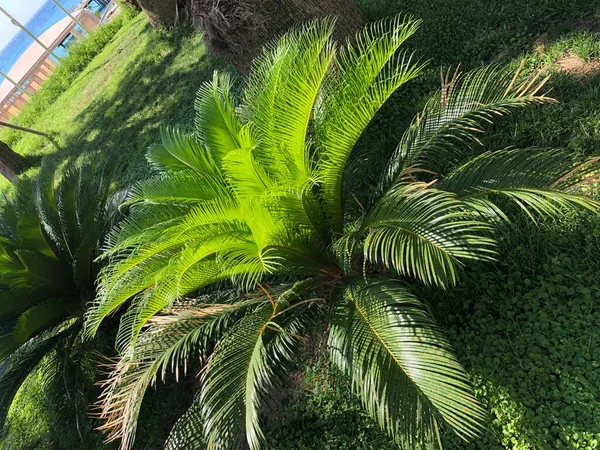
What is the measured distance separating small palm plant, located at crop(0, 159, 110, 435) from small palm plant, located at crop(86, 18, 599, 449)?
1.19 meters

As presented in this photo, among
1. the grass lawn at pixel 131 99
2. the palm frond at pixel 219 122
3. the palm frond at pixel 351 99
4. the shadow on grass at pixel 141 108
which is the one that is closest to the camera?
the palm frond at pixel 351 99

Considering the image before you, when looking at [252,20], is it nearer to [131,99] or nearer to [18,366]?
[18,366]

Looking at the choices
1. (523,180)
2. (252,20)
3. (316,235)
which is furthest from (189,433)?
(252,20)

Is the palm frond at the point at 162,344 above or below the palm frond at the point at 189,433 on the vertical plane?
above

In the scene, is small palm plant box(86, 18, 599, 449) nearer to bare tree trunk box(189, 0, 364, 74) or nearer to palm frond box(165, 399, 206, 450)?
palm frond box(165, 399, 206, 450)

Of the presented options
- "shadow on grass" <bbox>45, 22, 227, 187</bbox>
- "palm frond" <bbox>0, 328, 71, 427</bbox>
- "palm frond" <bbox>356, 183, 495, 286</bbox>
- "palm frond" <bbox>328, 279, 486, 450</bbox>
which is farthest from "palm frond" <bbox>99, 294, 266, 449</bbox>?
"shadow on grass" <bbox>45, 22, 227, 187</bbox>

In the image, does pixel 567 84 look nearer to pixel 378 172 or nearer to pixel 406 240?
pixel 378 172

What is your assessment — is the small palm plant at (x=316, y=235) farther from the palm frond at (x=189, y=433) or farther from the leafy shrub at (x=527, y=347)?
the leafy shrub at (x=527, y=347)

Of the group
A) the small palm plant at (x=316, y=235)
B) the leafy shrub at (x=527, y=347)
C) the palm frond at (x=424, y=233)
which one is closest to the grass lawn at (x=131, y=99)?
the small palm plant at (x=316, y=235)

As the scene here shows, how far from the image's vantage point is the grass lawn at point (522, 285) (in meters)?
2.07

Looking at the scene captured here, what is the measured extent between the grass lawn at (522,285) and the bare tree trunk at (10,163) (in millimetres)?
7393

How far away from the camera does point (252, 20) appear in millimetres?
3590

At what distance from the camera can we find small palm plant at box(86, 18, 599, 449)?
202 cm

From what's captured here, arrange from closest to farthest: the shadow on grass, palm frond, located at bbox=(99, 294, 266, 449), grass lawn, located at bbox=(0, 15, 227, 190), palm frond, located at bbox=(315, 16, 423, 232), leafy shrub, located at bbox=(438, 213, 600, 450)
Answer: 1. leafy shrub, located at bbox=(438, 213, 600, 450)
2. palm frond, located at bbox=(315, 16, 423, 232)
3. palm frond, located at bbox=(99, 294, 266, 449)
4. the shadow on grass
5. grass lawn, located at bbox=(0, 15, 227, 190)
